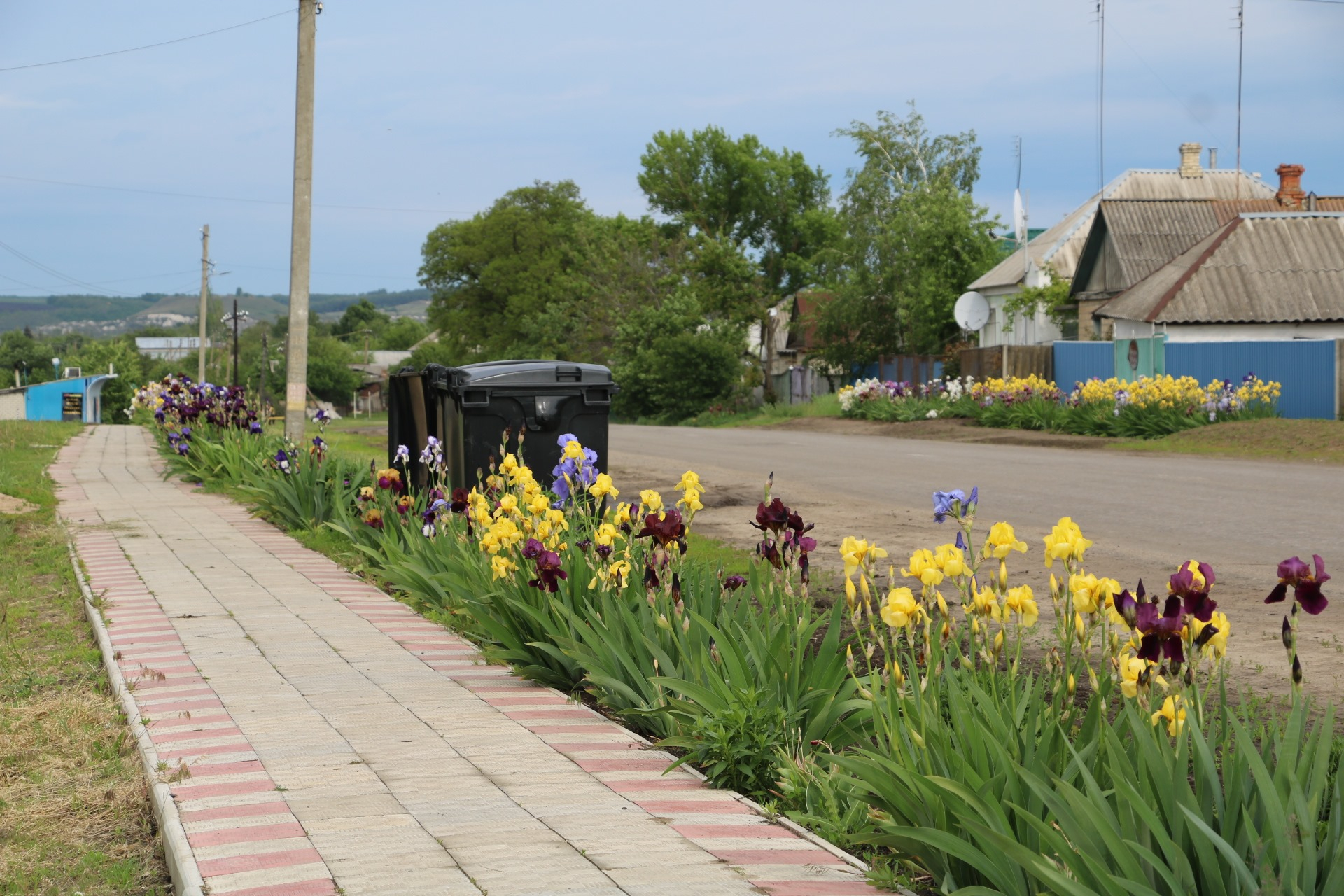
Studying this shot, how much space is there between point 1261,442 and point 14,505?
1771 centimetres

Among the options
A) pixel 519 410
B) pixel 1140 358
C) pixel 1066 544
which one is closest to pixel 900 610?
pixel 1066 544

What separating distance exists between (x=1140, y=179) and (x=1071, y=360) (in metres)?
24.4

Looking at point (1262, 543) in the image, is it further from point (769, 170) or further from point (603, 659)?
point (769, 170)

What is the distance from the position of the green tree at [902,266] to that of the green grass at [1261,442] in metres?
22.1

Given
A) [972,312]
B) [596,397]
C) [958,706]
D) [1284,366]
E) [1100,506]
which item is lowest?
[1100,506]

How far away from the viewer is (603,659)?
5.43 meters

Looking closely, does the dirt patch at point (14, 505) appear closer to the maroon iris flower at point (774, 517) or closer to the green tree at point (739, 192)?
the maroon iris flower at point (774, 517)

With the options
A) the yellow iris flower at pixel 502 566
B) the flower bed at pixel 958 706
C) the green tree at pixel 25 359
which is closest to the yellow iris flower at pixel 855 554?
the flower bed at pixel 958 706

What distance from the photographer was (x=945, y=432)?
2953cm

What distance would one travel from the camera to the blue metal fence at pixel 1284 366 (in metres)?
25.1

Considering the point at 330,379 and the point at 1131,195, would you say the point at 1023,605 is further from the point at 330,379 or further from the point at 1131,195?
the point at 330,379

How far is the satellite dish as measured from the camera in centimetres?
4250

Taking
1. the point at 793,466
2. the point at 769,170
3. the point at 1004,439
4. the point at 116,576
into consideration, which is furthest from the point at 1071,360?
the point at 769,170

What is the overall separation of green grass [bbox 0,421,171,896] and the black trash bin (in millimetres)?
3033
